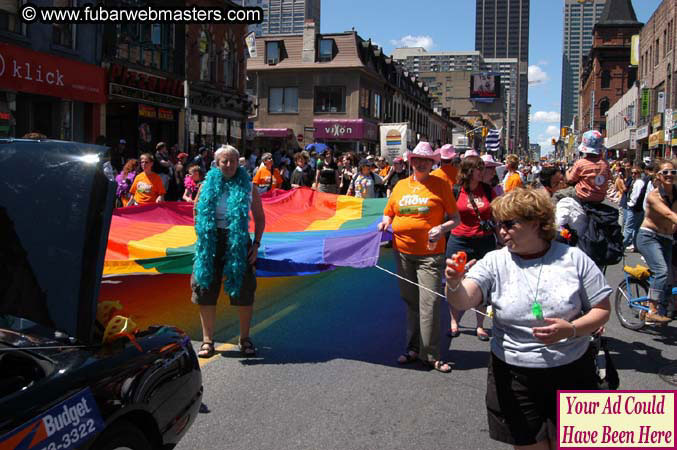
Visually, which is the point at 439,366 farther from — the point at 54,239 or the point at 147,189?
the point at 147,189

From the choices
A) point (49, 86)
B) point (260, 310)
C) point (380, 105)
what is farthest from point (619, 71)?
point (260, 310)

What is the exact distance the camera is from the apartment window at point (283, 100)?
51.5 m

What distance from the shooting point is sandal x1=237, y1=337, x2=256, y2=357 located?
19.7 feet

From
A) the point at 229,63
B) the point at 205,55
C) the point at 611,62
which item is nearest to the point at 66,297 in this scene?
the point at 205,55

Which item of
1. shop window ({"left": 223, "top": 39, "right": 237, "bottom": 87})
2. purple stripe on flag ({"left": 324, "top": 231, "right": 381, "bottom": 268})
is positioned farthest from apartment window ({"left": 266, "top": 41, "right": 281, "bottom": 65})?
purple stripe on flag ({"left": 324, "top": 231, "right": 381, "bottom": 268})

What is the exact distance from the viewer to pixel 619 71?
107438 mm

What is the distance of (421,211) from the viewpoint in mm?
5676

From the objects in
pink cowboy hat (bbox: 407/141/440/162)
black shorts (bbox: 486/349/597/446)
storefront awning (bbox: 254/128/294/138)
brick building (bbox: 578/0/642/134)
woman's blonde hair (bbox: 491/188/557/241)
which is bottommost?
black shorts (bbox: 486/349/597/446)

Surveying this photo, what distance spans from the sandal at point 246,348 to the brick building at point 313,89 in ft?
144

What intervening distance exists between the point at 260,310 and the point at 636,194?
5.31m

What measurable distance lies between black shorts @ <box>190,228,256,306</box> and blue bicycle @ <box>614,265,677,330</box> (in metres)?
4.38

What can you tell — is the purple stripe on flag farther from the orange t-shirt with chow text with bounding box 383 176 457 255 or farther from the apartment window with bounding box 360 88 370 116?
the apartment window with bounding box 360 88 370 116

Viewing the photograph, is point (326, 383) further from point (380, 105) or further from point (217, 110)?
point (380, 105)

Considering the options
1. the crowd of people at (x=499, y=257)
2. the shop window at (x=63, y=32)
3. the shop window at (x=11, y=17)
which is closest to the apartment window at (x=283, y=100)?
the shop window at (x=63, y=32)
